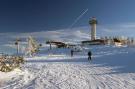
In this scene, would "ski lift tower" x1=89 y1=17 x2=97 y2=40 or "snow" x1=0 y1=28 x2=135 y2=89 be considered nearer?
"snow" x1=0 y1=28 x2=135 y2=89

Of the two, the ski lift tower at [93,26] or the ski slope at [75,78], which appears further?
the ski lift tower at [93,26]

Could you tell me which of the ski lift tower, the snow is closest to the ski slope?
the snow

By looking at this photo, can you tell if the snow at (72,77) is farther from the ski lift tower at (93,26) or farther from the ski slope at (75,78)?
the ski lift tower at (93,26)

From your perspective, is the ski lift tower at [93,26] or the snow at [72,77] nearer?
the snow at [72,77]

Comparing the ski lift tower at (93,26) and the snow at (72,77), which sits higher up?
the ski lift tower at (93,26)

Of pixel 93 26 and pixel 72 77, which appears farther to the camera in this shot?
pixel 93 26

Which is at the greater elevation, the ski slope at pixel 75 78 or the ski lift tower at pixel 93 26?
the ski lift tower at pixel 93 26

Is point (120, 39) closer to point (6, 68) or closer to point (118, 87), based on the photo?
point (6, 68)

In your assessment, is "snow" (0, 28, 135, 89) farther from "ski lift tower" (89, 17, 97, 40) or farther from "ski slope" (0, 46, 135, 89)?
"ski lift tower" (89, 17, 97, 40)

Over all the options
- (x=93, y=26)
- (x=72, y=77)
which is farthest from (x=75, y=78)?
(x=93, y=26)

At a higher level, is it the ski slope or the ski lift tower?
the ski lift tower

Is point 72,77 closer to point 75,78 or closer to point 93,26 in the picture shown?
point 75,78

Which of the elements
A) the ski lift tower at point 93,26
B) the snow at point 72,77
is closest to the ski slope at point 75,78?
the snow at point 72,77

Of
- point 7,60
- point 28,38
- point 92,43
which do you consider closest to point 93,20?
point 92,43
